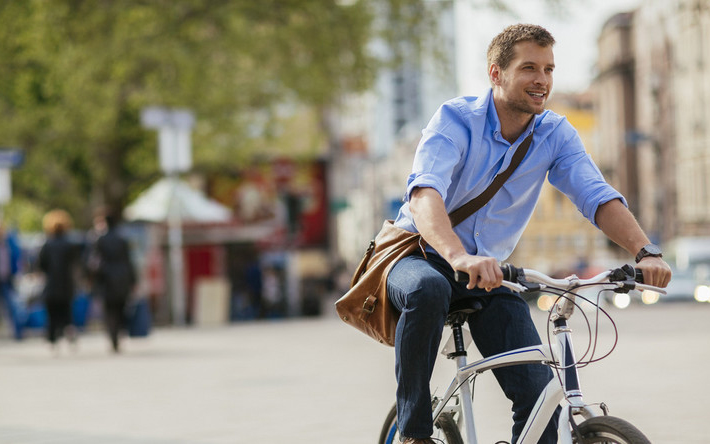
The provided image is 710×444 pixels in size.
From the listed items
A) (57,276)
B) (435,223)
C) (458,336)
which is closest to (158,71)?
(57,276)

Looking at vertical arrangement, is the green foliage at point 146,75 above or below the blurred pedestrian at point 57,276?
above

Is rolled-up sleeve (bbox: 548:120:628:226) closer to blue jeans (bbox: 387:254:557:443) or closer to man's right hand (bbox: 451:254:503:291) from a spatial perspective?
blue jeans (bbox: 387:254:557:443)

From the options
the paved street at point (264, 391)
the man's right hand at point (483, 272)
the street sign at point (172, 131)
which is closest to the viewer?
the man's right hand at point (483, 272)

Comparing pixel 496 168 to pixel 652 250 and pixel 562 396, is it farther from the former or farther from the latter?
pixel 562 396

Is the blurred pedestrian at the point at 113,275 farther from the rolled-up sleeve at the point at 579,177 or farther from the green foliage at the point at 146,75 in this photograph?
the rolled-up sleeve at the point at 579,177

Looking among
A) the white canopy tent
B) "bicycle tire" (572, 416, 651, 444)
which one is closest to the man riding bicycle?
"bicycle tire" (572, 416, 651, 444)

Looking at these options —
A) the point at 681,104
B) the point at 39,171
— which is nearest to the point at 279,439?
the point at 39,171

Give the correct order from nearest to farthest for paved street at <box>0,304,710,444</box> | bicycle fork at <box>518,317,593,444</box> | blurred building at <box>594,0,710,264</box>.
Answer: bicycle fork at <box>518,317,593,444</box> < paved street at <box>0,304,710,444</box> < blurred building at <box>594,0,710,264</box>

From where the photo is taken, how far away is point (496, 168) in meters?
A: 3.86

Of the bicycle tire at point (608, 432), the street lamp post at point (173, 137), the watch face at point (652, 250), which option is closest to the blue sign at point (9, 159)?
the street lamp post at point (173, 137)

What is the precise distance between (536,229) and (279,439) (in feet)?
343

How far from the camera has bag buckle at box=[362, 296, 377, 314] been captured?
3969mm

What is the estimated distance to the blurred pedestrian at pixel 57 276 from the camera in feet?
50.7

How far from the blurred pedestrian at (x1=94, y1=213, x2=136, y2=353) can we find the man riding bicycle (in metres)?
11.5
